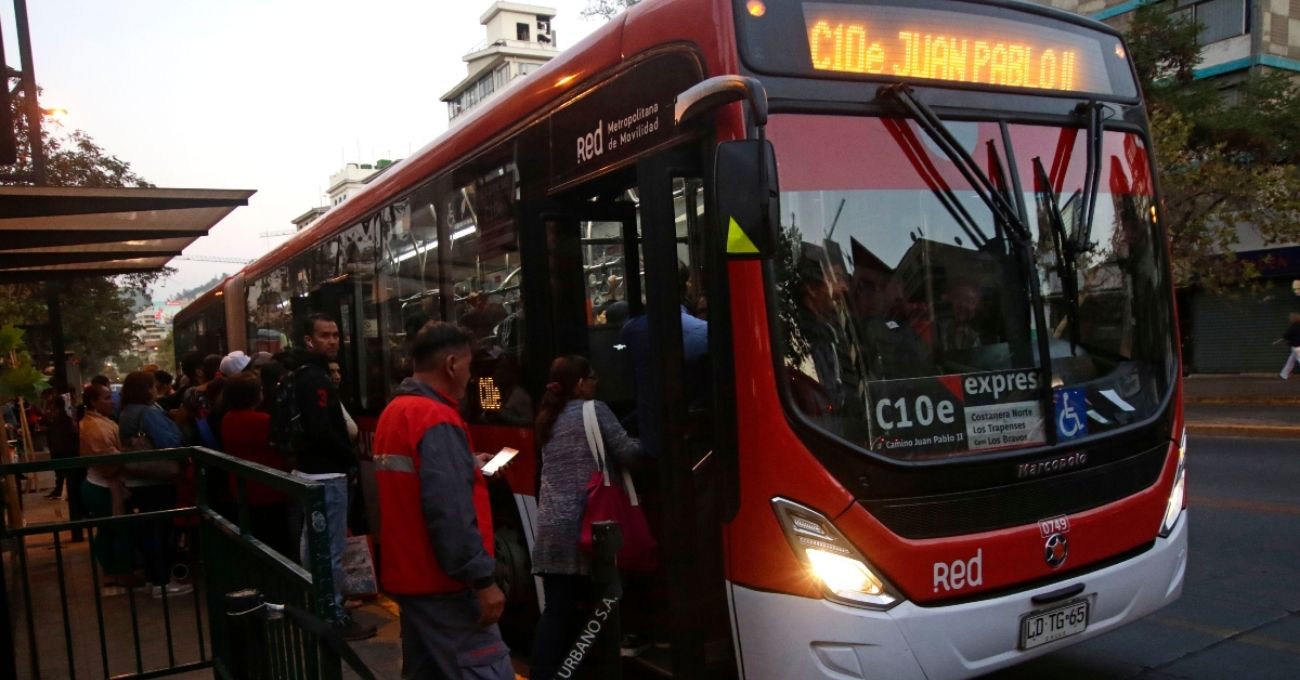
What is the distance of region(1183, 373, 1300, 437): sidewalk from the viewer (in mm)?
14326

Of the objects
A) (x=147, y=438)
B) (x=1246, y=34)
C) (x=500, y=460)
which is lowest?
(x=500, y=460)

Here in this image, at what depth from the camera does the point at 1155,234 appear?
4762 millimetres

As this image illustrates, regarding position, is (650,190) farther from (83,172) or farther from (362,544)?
(83,172)

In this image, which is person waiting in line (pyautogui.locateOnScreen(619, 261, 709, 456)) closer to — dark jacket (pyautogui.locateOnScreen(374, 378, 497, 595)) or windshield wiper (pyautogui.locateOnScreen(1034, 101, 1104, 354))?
dark jacket (pyautogui.locateOnScreen(374, 378, 497, 595))

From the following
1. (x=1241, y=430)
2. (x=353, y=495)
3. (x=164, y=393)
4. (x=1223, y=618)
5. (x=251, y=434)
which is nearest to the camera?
(x=1223, y=618)

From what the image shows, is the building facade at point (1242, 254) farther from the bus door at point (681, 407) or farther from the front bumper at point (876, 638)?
the bus door at point (681, 407)

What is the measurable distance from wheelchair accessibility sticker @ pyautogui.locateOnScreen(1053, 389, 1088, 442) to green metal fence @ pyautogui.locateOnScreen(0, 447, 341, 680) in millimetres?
2977

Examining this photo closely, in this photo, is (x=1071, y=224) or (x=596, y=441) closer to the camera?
(x=1071, y=224)

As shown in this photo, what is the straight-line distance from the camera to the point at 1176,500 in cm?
459

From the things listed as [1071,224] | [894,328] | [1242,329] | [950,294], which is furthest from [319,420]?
[1242,329]

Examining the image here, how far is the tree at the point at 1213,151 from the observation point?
60.1 ft

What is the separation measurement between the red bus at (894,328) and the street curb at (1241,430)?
11.0 m

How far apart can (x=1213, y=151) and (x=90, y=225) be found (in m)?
18.7

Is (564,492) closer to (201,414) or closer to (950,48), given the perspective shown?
(950,48)
